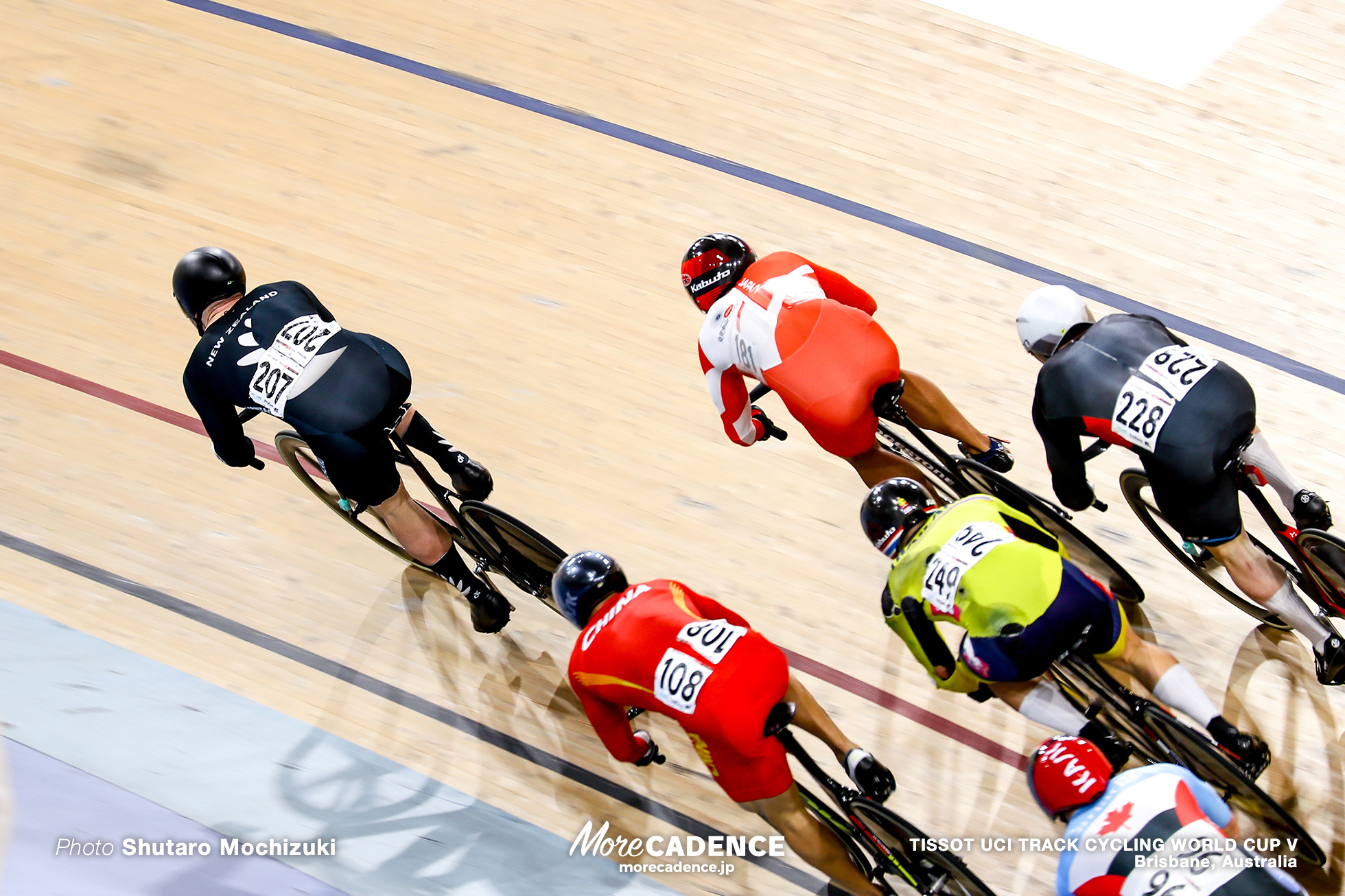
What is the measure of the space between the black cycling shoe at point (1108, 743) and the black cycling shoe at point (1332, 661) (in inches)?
27.9

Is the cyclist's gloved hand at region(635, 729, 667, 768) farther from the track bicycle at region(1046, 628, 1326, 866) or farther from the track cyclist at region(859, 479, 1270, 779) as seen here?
the track bicycle at region(1046, 628, 1326, 866)

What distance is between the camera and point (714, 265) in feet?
11.5

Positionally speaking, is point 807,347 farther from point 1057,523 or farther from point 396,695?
point 396,695

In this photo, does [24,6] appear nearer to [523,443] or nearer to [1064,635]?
[523,443]

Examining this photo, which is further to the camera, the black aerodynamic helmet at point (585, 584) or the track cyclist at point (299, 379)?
the track cyclist at point (299, 379)

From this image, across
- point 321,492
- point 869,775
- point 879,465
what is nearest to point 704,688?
point 869,775

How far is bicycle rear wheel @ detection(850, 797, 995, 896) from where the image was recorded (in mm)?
2738

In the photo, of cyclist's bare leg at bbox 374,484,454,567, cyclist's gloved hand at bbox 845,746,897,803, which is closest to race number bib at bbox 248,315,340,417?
cyclist's bare leg at bbox 374,484,454,567

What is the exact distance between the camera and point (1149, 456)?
289 centimetres

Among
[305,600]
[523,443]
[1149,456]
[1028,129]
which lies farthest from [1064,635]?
[1028,129]

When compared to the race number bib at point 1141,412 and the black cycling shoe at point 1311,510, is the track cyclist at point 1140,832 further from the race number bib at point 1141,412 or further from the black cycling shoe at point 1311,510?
the black cycling shoe at point 1311,510

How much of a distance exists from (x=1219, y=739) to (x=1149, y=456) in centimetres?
75

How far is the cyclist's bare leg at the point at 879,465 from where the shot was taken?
137 inches

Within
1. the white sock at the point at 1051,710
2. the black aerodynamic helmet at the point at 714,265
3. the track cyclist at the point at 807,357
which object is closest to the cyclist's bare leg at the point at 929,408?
the track cyclist at the point at 807,357
